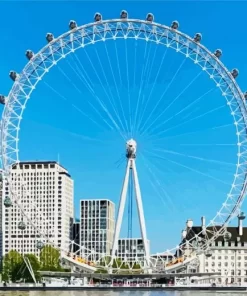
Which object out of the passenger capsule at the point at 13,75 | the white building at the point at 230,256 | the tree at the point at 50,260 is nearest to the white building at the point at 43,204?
the tree at the point at 50,260

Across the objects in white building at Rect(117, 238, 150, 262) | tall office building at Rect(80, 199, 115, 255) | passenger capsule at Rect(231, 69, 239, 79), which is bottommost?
white building at Rect(117, 238, 150, 262)

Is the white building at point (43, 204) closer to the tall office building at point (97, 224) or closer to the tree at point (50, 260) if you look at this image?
the tall office building at point (97, 224)

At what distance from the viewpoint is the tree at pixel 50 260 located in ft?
318

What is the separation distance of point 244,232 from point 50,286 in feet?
168

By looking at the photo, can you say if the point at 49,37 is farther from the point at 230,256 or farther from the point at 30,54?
the point at 230,256

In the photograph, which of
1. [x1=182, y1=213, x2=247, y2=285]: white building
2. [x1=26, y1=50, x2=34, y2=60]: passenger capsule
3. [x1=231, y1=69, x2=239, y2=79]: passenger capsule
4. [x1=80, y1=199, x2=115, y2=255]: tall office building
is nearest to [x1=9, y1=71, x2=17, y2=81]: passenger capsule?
[x1=26, y1=50, x2=34, y2=60]: passenger capsule

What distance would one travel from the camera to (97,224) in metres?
164

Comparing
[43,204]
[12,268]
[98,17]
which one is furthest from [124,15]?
[43,204]

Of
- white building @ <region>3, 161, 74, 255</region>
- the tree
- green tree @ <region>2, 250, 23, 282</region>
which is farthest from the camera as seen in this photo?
white building @ <region>3, 161, 74, 255</region>

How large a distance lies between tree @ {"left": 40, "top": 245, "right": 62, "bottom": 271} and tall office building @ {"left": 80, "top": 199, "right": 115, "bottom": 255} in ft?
161

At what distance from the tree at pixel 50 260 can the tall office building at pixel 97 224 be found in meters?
49.1

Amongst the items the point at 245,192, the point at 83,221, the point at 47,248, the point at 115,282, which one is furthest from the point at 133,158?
the point at 83,221

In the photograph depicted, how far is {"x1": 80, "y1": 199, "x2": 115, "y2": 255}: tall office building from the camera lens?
159250 millimetres

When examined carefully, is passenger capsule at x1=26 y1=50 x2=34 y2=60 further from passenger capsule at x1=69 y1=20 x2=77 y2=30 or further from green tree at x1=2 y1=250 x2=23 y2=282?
green tree at x1=2 y1=250 x2=23 y2=282
